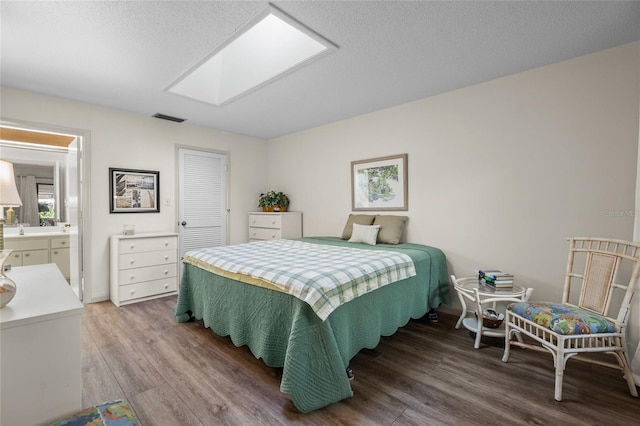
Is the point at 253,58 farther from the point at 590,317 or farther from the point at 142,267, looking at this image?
the point at 590,317

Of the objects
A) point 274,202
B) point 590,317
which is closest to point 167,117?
point 274,202

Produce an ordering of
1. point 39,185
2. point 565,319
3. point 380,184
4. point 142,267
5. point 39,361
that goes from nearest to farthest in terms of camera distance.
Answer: point 39,361 < point 565,319 < point 142,267 < point 380,184 < point 39,185

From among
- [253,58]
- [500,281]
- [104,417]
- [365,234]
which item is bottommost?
[104,417]

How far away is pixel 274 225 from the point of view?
4664mm

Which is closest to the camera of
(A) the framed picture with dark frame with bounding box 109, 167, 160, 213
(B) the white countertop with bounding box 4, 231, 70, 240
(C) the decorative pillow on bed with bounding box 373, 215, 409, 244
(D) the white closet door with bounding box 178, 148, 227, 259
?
(C) the decorative pillow on bed with bounding box 373, 215, 409, 244

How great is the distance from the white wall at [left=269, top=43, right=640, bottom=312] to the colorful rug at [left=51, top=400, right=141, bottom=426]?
9.88ft

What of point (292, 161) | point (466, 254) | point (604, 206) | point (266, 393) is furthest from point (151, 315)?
point (604, 206)

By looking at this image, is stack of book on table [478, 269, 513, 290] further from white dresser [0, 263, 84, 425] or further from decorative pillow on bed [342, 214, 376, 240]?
white dresser [0, 263, 84, 425]

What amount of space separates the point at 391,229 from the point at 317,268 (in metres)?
1.63

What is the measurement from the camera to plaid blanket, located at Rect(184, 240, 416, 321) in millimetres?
1796

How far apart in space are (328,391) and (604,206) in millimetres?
2568

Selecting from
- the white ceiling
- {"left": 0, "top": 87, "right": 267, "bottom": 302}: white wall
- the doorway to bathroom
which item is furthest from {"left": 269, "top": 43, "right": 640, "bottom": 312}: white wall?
the doorway to bathroom

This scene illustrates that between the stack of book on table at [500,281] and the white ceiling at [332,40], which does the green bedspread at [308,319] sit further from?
the white ceiling at [332,40]

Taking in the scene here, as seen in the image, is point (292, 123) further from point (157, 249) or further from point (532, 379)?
point (532, 379)
